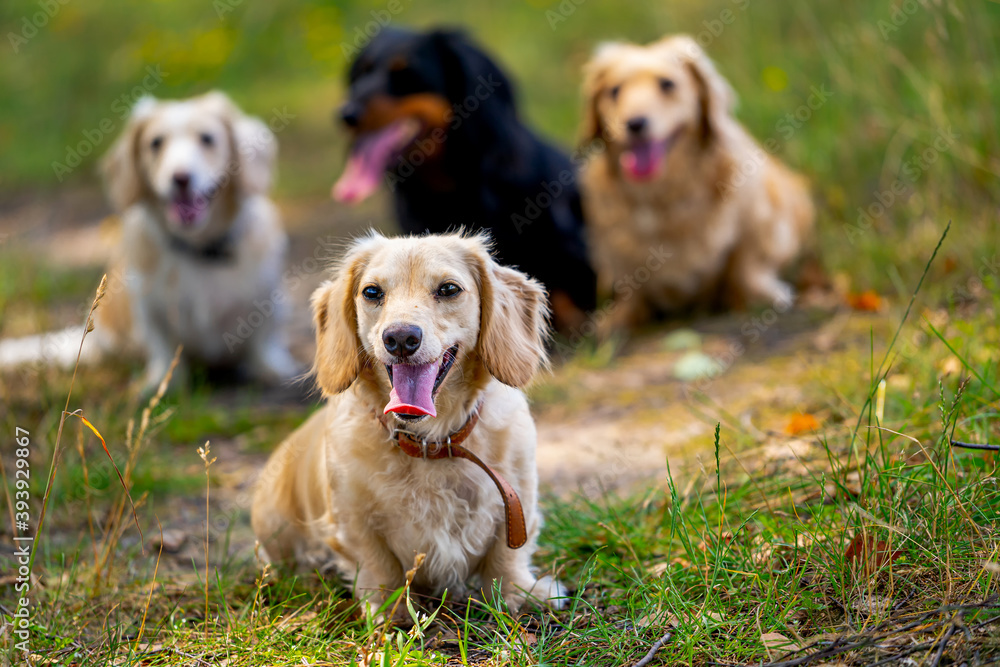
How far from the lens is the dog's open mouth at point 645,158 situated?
163 inches

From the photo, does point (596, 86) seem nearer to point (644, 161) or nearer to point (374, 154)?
point (644, 161)

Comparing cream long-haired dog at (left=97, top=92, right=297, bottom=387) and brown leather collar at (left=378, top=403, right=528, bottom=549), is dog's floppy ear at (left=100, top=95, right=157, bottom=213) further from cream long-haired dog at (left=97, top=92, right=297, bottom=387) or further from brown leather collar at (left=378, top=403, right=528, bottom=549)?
brown leather collar at (left=378, top=403, right=528, bottom=549)

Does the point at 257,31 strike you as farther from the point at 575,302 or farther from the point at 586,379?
the point at 586,379

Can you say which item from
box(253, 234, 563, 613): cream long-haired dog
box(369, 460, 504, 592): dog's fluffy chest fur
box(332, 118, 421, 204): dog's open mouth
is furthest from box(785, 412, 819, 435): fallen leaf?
box(332, 118, 421, 204): dog's open mouth

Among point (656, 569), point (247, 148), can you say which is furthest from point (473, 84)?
point (656, 569)

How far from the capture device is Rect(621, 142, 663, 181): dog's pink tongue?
4.14m

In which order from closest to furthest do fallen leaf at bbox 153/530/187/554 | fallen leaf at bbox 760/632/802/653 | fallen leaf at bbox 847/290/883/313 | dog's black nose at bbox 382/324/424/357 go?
fallen leaf at bbox 760/632/802/653 < dog's black nose at bbox 382/324/424/357 < fallen leaf at bbox 153/530/187/554 < fallen leaf at bbox 847/290/883/313

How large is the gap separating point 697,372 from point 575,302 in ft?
3.51

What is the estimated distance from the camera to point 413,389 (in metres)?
1.88

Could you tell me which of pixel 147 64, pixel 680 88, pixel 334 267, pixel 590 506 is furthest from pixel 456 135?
pixel 147 64

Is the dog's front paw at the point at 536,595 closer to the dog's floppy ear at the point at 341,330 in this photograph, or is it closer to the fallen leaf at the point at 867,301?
the dog's floppy ear at the point at 341,330

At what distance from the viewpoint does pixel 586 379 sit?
12.8ft

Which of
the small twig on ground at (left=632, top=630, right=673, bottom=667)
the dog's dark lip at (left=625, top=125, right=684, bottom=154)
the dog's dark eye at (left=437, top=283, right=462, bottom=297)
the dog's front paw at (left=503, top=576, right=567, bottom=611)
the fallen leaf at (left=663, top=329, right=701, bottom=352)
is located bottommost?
the fallen leaf at (left=663, top=329, right=701, bottom=352)

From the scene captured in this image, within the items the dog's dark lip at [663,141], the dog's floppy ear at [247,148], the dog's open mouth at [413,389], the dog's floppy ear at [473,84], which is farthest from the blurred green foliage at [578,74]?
the dog's floppy ear at [247,148]
